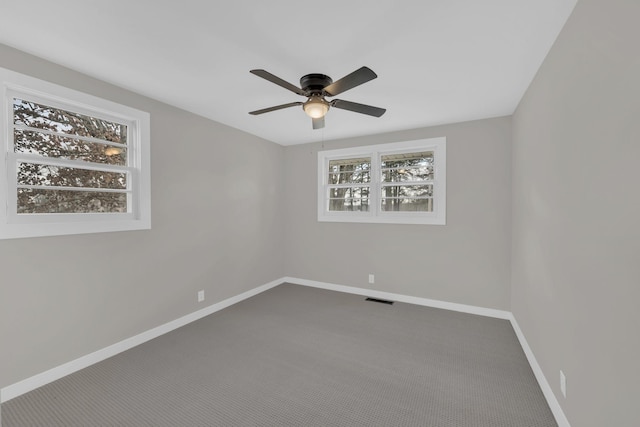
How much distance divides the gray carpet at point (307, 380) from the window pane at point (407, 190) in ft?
5.85

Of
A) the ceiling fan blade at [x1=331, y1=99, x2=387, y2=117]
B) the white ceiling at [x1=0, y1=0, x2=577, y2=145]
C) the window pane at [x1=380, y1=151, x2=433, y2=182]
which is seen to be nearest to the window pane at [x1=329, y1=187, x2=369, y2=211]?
the window pane at [x1=380, y1=151, x2=433, y2=182]

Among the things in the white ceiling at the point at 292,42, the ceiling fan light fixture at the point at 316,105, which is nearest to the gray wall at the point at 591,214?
the white ceiling at the point at 292,42

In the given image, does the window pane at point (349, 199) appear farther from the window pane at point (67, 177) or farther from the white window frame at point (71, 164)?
the window pane at point (67, 177)

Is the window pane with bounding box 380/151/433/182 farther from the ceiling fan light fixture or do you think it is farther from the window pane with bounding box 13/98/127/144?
the window pane with bounding box 13/98/127/144

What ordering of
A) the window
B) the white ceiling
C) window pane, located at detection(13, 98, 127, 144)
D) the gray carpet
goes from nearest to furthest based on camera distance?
the white ceiling < the gray carpet < window pane, located at detection(13, 98, 127, 144) < the window

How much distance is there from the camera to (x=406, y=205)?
160 inches

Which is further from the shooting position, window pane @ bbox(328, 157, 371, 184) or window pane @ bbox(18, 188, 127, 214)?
window pane @ bbox(328, 157, 371, 184)

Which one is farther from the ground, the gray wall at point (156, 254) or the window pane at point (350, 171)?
the window pane at point (350, 171)

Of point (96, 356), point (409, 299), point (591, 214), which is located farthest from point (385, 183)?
point (96, 356)

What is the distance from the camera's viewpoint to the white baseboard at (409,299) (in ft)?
11.4

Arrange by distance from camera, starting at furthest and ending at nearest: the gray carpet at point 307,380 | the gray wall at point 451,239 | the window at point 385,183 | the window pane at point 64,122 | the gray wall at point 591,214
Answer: the window at point 385,183, the gray wall at point 451,239, the window pane at point 64,122, the gray carpet at point 307,380, the gray wall at point 591,214

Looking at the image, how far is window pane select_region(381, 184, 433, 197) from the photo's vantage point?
3.91m

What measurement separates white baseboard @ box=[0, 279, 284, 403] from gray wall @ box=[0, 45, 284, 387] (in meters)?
0.05

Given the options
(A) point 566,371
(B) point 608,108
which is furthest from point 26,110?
(A) point 566,371
